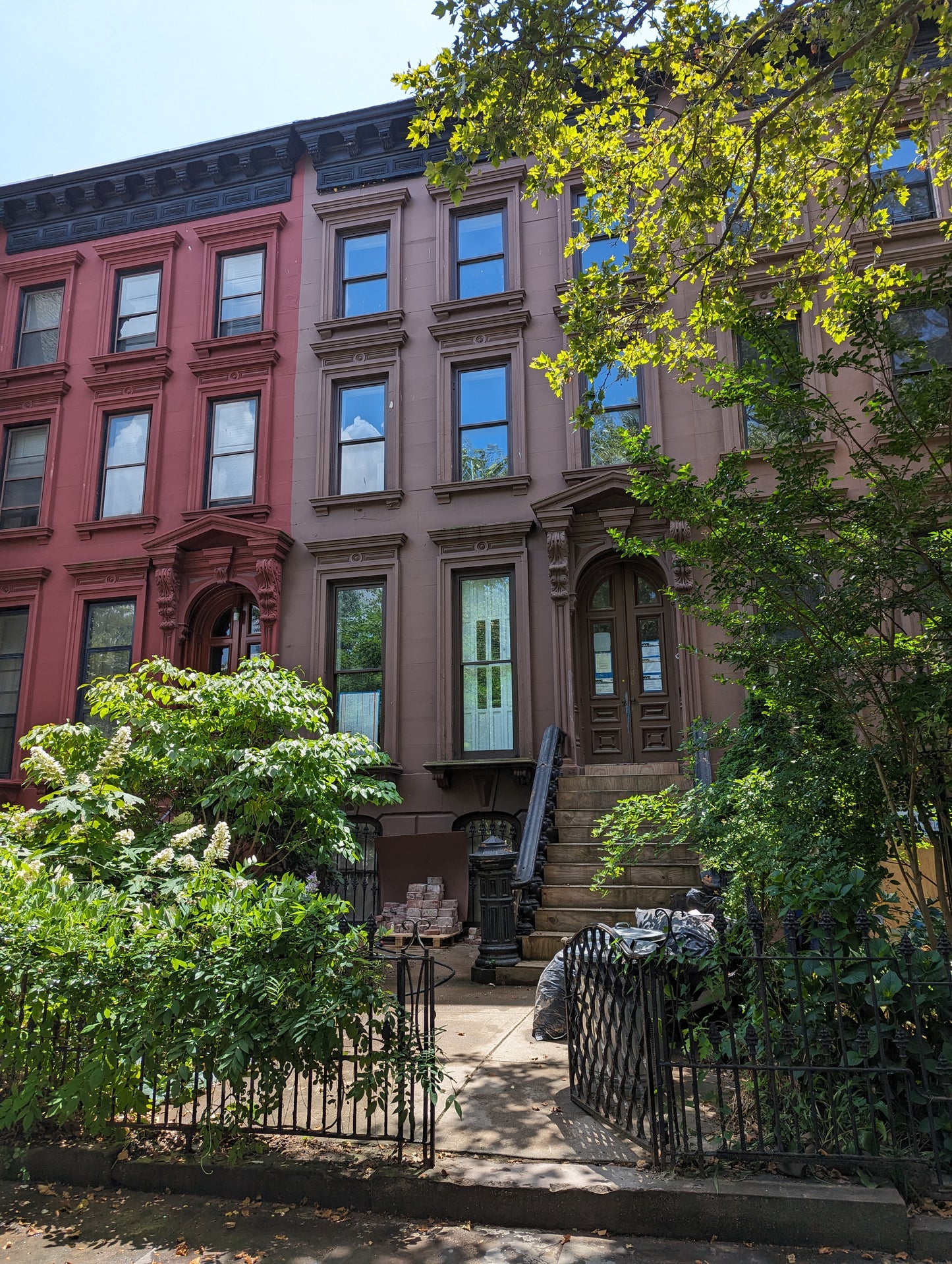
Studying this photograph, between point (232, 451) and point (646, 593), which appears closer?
point (646, 593)

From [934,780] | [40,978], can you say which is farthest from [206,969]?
[934,780]

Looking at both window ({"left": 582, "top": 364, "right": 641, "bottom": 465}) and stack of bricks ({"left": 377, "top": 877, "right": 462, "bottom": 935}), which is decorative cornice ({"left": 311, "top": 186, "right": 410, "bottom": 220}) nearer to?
window ({"left": 582, "top": 364, "right": 641, "bottom": 465})

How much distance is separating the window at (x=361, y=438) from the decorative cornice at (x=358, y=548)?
94cm

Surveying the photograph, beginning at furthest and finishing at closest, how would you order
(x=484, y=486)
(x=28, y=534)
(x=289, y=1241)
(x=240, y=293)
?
(x=240, y=293)
(x=28, y=534)
(x=484, y=486)
(x=289, y=1241)

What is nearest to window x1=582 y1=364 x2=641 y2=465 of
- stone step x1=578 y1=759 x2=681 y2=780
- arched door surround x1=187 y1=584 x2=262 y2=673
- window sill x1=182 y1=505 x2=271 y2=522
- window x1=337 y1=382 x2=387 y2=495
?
window x1=337 y1=382 x2=387 y2=495

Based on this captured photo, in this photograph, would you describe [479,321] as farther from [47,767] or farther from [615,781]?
[47,767]

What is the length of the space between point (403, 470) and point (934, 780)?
1059 cm

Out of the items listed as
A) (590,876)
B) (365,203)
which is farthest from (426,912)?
(365,203)

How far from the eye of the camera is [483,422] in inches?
541

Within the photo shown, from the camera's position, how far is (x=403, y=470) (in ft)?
45.4

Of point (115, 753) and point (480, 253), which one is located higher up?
point (480, 253)

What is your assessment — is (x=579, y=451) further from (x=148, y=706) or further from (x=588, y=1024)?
(x=588, y=1024)

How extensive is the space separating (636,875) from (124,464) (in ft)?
37.1

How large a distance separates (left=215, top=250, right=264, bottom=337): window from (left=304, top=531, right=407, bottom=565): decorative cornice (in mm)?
4381
